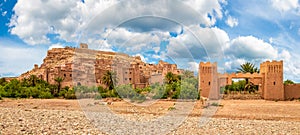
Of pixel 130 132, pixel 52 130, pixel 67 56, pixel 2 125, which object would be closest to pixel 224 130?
pixel 130 132

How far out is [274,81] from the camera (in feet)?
114

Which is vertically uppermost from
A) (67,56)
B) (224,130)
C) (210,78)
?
(67,56)

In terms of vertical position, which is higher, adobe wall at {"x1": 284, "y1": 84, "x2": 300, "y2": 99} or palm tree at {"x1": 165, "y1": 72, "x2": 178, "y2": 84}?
palm tree at {"x1": 165, "y1": 72, "x2": 178, "y2": 84}

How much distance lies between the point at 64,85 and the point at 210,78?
89.9 feet

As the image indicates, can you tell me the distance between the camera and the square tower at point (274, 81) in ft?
114

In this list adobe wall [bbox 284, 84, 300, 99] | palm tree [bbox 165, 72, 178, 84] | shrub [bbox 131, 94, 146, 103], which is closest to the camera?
shrub [bbox 131, 94, 146, 103]

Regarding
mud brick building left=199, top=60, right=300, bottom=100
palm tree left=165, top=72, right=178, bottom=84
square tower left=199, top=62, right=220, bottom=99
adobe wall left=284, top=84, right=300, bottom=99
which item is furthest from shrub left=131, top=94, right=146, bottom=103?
adobe wall left=284, top=84, right=300, bottom=99

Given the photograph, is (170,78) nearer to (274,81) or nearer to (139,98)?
(139,98)

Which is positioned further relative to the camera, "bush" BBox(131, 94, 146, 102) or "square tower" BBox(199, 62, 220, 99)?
"square tower" BBox(199, 62, 220, 99)

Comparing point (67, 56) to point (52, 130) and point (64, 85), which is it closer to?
point (64, 85)

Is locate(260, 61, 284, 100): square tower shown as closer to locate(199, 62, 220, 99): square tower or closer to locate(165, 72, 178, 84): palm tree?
locate(199, 62, 220, 99): square tower

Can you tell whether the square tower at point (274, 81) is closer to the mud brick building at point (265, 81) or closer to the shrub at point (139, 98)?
the mud brick building at point (265, 81)

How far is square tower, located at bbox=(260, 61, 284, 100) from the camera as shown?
3488 centimetres

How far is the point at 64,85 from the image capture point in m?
51.1
